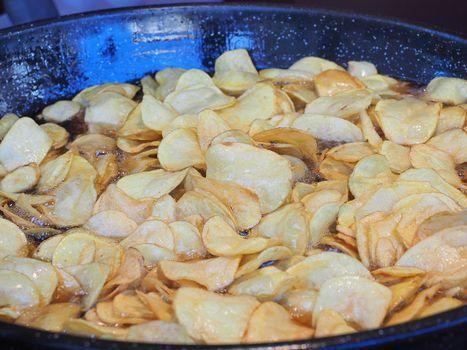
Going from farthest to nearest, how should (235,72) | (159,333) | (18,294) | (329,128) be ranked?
(235,72)
(329,128)
(18,294)
(159,333)

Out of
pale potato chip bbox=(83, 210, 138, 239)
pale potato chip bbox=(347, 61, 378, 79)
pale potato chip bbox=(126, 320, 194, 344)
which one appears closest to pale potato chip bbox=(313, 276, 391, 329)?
pale potato chip bbox=(126, 320, 194, 344)

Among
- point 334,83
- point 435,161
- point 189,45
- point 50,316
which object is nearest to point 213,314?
point 50,316

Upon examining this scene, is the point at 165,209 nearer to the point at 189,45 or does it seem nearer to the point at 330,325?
the point at 330,325

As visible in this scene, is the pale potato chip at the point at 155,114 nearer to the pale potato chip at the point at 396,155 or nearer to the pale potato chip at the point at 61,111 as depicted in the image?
the pale potato chip at the point at 61,111

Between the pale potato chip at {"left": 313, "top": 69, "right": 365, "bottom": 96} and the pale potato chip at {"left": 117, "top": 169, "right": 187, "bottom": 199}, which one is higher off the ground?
the pale potato chip at {"left": 313, "top": 69, "right": 365, "bottom": 96}

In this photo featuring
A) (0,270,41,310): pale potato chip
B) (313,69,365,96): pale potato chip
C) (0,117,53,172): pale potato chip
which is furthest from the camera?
(313,69,365,96): pale potato chip

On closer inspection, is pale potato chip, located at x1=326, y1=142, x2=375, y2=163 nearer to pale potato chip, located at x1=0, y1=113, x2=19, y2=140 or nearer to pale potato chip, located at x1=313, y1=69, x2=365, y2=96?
pale potato chip, located at x1=313, y1=69, x2=365, y2=96

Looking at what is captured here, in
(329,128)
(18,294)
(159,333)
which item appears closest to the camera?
(159,333)

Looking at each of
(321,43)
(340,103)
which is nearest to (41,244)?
(340,103)
